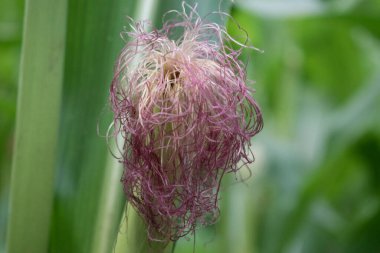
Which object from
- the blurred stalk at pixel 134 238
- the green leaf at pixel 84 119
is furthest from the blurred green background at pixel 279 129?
the blurred stalk at pixel 134 238

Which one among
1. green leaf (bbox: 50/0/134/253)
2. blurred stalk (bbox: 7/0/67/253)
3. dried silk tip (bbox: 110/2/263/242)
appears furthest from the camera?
Result: green leaf (bbox: 50/0/134/253)

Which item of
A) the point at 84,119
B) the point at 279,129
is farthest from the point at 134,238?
the point at 279,129

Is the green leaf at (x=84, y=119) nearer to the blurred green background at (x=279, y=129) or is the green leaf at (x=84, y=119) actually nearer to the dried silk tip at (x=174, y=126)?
the blurred green background at (x=279, y=129)

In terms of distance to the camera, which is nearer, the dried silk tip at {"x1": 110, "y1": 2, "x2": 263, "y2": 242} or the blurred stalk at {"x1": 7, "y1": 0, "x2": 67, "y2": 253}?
the dried silk tip at {"x1": 110, "y1": 2, "x2": 263, "y2": 242}

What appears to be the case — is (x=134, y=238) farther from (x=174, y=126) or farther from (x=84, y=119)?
(x=84, y=119)

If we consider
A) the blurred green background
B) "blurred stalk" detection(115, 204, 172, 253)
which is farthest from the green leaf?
"blurred stalk" detection(115, 204, 172, 253)

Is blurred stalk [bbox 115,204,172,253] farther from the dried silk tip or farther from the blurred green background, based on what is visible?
the blurred green background

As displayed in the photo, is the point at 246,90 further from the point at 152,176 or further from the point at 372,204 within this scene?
the point at 372,204

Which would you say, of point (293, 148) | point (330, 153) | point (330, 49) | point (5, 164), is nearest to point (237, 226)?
point (330, 153)
